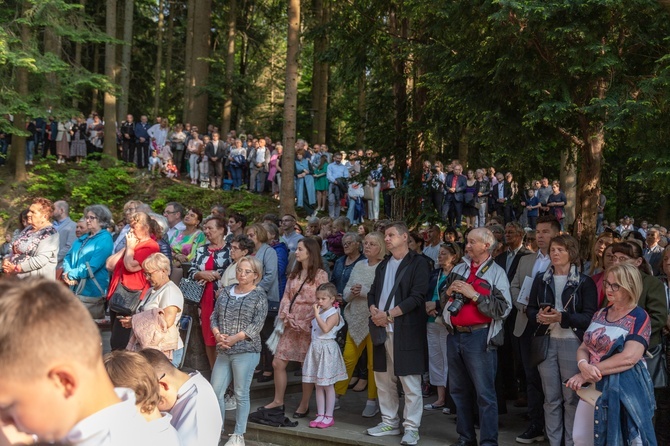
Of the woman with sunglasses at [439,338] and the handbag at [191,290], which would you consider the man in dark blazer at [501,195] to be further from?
the handbag at [191,290]

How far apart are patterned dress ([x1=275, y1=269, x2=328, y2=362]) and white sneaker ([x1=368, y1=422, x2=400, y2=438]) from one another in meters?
1.22

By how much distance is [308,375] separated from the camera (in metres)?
8.32

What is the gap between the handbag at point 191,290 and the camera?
8711mm

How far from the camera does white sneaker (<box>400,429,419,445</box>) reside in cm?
757

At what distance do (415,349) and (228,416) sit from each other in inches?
98.3

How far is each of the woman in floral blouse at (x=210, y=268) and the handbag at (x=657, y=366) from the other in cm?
464

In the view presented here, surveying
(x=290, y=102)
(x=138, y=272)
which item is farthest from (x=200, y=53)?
(x=138, y=272)

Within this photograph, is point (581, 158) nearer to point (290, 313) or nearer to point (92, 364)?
point (290, 313)

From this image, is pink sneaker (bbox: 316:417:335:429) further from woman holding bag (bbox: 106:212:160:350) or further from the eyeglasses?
the eyeglasses

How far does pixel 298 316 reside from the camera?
8680 millimetres

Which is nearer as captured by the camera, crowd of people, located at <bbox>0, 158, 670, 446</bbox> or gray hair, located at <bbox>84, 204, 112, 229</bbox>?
crowd of people, located at <bbox>0, 158, 670, 446</bbox>

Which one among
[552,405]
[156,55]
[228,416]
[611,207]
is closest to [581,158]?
[552,405]

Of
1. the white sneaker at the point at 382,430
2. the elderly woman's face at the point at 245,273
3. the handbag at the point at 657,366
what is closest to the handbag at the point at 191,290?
the elderly woman's face at the point at 245,273

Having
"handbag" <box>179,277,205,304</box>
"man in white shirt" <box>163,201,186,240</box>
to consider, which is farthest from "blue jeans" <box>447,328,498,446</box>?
"man in white shirt" <box>163,201,186,240</box>
